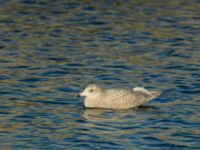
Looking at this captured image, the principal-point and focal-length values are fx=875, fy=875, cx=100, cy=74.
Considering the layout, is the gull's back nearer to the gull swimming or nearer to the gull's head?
the gull swimming

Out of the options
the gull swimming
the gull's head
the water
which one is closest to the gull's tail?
the gull swimming

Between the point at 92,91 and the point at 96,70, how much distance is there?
2741 millimetres

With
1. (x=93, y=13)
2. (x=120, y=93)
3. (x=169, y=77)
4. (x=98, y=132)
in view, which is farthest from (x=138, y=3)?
(x=98, y=132)

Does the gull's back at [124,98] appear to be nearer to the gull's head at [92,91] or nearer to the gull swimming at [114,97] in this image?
the gull swimming at [114,97]

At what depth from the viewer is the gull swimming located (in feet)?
58.7

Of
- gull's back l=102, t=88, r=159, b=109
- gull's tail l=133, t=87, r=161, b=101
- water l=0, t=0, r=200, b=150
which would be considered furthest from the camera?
gull's tail l=133, t=87, r=161, b=101

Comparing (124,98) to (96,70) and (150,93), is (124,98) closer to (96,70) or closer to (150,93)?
(150,93)

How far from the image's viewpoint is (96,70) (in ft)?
67.9

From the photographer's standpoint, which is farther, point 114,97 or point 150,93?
point 150,93

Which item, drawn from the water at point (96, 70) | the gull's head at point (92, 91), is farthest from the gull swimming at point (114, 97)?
the water at point (96, 70)

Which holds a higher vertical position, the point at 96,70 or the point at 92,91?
the point at 92,91

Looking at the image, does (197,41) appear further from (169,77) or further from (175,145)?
(175,145)

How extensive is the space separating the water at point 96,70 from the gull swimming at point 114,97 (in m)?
0.22

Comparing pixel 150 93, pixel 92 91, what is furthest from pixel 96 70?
pixel 150 93
